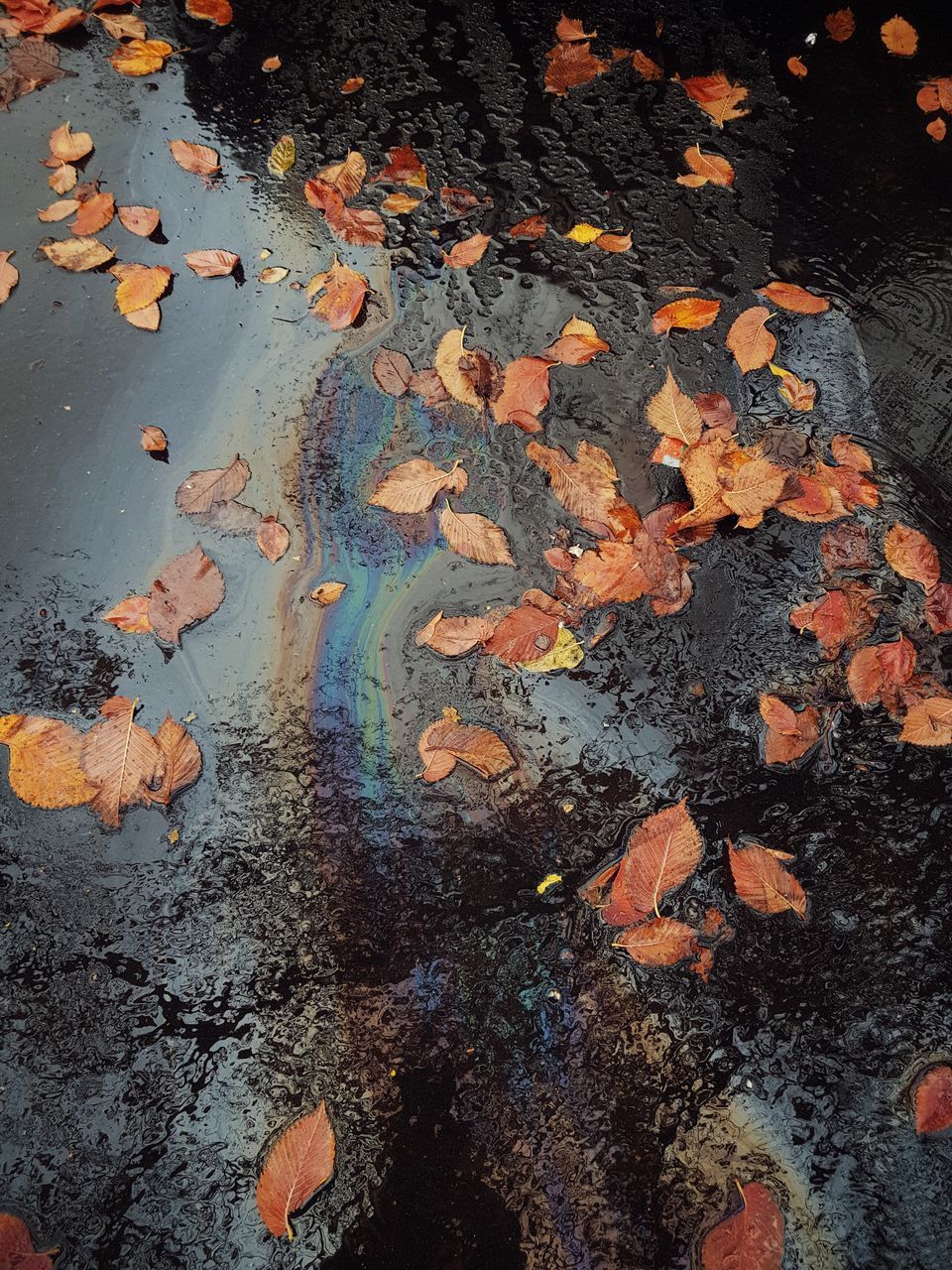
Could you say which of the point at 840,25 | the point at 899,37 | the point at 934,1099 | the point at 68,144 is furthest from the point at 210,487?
the point at 899,37

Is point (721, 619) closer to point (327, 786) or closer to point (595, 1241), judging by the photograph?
point (327, 786)

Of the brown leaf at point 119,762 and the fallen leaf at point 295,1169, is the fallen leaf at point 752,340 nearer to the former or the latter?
the brown leaf at point 119,762

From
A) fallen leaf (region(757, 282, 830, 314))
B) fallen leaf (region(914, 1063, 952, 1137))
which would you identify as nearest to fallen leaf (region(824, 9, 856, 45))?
fallen leaf (region(757, 282, 830, 314))

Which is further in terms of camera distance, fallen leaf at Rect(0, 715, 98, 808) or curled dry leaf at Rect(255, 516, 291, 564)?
curled dry leaf at Rect(255, 516, 291, 564)

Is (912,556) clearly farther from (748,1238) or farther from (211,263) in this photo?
(211,263)

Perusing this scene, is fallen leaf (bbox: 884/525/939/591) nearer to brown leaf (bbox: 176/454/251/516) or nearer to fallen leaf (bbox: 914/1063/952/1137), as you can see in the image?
fallen leaf (bbox: 914/1063/952/1137)

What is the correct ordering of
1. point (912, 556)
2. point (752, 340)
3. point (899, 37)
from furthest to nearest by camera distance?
1. point (899, 37)
2. point (752, 340)
3. point (912, 556)
